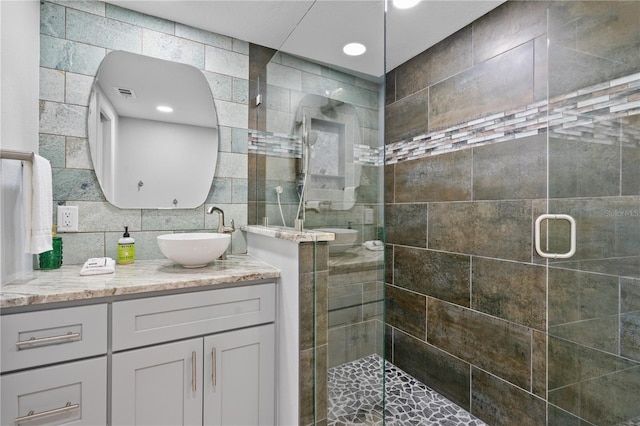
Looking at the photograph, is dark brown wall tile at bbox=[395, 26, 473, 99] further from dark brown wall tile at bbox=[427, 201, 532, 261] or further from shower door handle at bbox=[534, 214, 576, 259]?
shower door handle at bbox=[534, 214, 576, 259]

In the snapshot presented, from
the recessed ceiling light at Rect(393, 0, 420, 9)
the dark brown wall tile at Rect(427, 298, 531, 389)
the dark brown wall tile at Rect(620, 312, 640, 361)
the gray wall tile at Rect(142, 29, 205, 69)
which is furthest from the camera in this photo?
the gray wall tile at Rect(142, 29, 205, 69)

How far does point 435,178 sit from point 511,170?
19.8 inches

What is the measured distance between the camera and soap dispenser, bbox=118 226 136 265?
1651mm

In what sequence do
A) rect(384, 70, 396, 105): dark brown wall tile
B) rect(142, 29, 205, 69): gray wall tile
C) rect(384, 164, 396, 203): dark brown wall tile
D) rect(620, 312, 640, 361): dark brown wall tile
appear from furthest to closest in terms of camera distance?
rect(384, 164, 396, 203): dark brown wall tile < rect(384, 70, 396, 105): dark brown wall tile < rect(142, 29, 205, 69): gray wall tile < rect(620, 312, 640, 361): dark brown wall tile

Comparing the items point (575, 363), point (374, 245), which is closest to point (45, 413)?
point (374, 245)

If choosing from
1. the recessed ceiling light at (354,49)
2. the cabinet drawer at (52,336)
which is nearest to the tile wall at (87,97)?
the cabinet drawer at (52,336)

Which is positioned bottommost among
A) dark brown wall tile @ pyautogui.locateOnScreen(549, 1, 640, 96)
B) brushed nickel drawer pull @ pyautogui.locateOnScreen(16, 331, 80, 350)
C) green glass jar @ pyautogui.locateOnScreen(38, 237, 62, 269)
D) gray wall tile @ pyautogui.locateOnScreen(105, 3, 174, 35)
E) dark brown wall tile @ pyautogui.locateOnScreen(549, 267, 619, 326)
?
brushed nickel drawer pull @ pyautogui.locateOnScreen(16, 331, 80, 350)

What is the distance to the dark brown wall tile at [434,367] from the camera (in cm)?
187

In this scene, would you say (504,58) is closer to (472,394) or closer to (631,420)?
(631,420)

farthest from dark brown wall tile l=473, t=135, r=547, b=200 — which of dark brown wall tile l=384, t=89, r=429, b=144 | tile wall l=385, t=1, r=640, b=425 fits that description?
dark brown wall tile l=384, t=89, r=429, b=144

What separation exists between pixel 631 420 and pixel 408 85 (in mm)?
2144

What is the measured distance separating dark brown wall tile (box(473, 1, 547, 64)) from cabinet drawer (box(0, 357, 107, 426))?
246 cm

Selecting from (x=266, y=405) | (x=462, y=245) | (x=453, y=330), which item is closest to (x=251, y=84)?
(x=462, y=245)

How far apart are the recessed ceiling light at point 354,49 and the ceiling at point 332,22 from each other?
2cm
